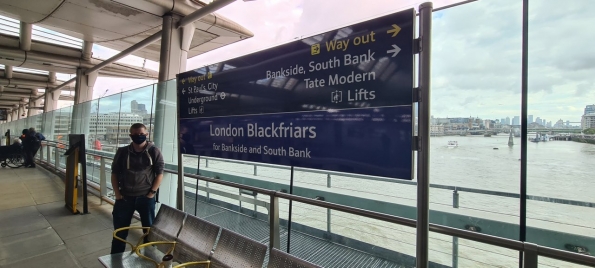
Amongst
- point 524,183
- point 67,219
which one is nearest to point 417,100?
point 524,183

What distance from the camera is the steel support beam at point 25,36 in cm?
1023

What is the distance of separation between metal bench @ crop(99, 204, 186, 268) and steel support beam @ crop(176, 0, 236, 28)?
4.64m

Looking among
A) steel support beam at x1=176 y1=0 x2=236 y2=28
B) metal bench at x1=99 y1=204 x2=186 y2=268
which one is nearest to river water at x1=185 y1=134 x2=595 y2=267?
metal bench at x1=99 y1=204 x2=186 y2=268

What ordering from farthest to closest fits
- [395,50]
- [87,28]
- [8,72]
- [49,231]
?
[8,72] → [87,28] → [49,231] → [395,50]

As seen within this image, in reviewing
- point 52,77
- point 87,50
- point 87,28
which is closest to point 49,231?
point 87,28

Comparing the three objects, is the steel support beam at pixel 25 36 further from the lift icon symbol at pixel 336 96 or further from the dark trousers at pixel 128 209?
the lift icon symbol at pixel 336 96

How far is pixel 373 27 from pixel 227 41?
964cm

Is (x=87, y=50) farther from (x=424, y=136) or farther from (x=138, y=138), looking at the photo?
(x=424, y=136)

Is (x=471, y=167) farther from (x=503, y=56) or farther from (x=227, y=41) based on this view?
(x=227, y=41)

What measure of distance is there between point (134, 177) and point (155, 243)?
1.00m

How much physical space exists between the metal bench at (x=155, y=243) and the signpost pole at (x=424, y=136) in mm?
2199

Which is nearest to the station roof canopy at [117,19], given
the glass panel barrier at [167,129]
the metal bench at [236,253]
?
the glass panel barrier at [167,129]

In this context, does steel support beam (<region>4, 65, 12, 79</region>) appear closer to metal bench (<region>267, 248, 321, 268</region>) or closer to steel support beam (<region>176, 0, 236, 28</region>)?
steel support beam (<region>176, 0, 236, 28</region>)

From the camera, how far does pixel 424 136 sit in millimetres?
1521
